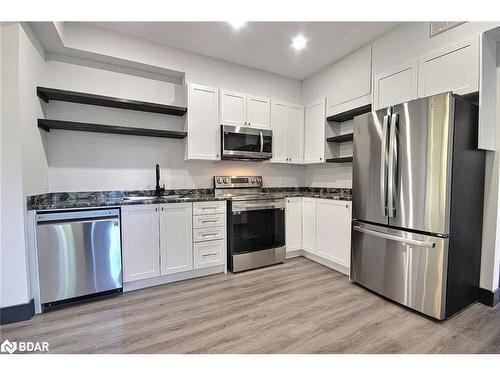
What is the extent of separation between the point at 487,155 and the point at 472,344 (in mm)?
1606

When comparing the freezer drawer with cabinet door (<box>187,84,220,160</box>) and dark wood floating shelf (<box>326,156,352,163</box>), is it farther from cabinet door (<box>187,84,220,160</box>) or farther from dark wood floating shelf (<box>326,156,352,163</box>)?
cabinet door (<box>187,84,220,160</box>)

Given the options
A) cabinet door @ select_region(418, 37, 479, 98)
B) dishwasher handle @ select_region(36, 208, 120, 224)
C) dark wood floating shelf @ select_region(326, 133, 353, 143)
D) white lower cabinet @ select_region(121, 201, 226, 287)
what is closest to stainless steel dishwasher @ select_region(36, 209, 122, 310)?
dishwasher handle @ select_region(36, 208, 120, 224)

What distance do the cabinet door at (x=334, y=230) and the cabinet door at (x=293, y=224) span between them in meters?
0.32

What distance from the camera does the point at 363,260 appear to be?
2516mm

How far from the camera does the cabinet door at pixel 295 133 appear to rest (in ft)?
12.3

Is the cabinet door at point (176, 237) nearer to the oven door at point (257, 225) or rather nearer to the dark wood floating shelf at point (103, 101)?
the oven door at point (257, 225)

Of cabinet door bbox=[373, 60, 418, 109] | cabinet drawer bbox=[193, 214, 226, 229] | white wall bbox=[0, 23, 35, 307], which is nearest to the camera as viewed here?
white wall bbox=[0, 23, 35, 307]

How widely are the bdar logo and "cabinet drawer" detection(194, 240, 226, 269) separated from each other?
1526mm

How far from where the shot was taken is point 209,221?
9.39 ft

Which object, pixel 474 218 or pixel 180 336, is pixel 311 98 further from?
pixel 180 336

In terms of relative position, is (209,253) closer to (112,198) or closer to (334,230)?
(112,198)

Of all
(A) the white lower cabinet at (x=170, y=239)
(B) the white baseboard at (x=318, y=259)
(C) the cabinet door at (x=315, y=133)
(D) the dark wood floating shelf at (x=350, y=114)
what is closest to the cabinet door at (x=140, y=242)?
(A) the white lower cabinet at (x=170, y=239)

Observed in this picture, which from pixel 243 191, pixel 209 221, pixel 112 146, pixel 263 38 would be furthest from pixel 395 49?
pixel 112 146

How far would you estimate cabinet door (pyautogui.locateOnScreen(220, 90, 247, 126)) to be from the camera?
126 inches
